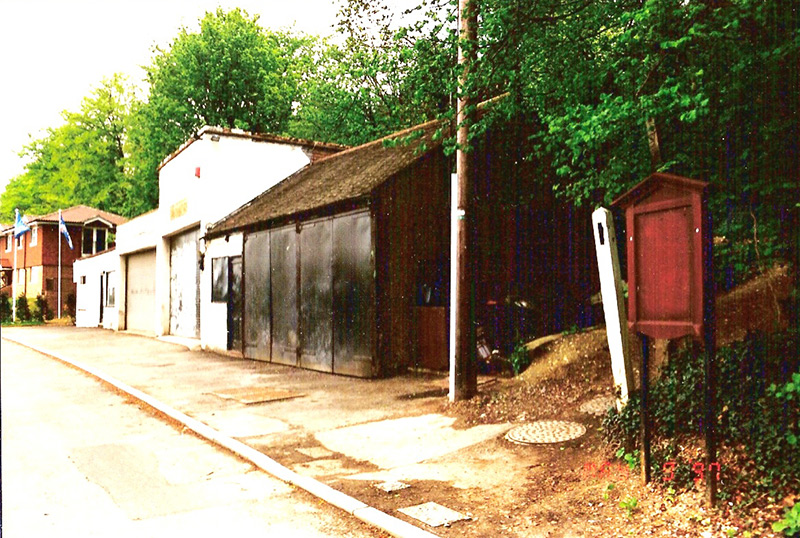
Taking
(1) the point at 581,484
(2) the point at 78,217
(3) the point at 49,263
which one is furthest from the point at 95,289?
(1) the point at 581,484

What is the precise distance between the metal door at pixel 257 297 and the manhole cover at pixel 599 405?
10.2m

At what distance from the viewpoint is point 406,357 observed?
1347cm

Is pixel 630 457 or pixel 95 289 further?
pixel 95 289

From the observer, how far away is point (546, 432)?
7762mm

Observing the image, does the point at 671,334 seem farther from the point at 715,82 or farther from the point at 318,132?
the point at 318,132

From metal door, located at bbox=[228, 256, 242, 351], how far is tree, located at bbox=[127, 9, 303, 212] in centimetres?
2239

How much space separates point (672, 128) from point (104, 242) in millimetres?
48760

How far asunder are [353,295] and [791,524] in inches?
398

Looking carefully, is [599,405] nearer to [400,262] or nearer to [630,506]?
[630,506]

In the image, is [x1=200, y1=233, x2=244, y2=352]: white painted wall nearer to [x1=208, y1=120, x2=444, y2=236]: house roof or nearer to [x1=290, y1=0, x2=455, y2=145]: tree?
[x1=208, y1=120, x2=444, y2=236]: house roof

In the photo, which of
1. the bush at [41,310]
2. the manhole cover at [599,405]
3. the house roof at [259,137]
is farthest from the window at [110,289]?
the manhole cover at [599,405]

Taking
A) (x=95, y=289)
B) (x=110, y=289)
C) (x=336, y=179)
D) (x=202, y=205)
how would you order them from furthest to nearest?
(x=95, y=289) < (x=110, y=289) < (x=202, y=205) < (x=336, y=179)

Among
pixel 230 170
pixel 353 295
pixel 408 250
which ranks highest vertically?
pixel 230 170

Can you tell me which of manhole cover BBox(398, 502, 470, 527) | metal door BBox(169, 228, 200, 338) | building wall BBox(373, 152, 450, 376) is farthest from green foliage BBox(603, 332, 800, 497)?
metal door BBox(169, 228, 200, 338)
